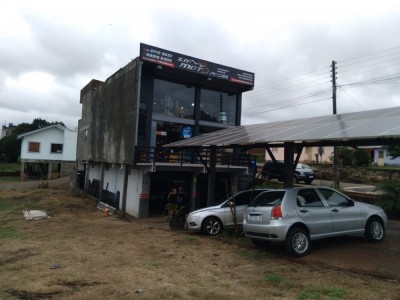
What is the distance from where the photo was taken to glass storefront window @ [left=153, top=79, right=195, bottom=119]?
2092 centimetres

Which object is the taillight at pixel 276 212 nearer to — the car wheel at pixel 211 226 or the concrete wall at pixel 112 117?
the car wheel at pixel 211 226

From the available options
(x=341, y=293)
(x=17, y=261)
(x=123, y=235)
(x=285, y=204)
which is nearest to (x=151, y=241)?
(x=123, y=235)

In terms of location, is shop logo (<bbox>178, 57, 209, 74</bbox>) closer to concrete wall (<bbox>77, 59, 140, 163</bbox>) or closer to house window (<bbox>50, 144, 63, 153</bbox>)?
concrete wall (<bbox>77, 59, 140, 163</bbox>)

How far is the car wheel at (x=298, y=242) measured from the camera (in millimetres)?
8316

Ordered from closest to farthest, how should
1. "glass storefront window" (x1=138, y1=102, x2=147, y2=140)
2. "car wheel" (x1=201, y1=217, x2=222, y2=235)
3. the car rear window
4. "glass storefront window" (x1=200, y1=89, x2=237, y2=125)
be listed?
the car rear window → "car wheel" (x1=201, y1=217, x2=222, y2=235) → "glass storefront window" (x1=138, y1=102, x2=147, y2=140) → "glass storefront window" (x1=200, y1=89, x2=237, y2=125)

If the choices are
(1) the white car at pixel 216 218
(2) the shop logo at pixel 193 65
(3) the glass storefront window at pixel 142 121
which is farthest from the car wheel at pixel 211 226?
(2) the shop logo at pixel 193 65

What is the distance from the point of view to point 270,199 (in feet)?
29.8

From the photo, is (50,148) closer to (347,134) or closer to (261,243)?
(261,243)

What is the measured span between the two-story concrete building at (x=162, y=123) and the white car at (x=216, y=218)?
→ 618cm

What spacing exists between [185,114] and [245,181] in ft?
17.5

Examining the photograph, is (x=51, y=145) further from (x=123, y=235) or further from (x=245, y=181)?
(x=123, y=235)

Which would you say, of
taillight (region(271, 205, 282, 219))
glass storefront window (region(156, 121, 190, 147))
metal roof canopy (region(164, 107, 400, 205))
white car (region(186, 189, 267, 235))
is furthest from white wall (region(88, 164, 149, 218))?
taillight (region(271, 205, 282, 219))

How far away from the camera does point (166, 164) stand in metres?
18.5

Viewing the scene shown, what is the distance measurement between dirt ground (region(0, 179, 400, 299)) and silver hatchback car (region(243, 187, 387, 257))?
40cm
